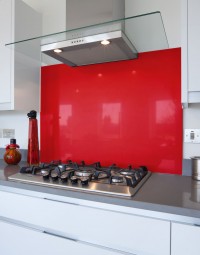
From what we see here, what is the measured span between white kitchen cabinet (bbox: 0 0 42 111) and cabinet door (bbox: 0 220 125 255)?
0.84 metres

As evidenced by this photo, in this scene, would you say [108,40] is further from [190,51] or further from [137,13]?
[137,13]

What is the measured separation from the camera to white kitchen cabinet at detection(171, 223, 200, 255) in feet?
2.59

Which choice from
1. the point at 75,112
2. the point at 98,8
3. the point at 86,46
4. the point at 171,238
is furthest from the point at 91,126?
the point at 171,238

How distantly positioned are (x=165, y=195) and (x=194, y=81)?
55 cm

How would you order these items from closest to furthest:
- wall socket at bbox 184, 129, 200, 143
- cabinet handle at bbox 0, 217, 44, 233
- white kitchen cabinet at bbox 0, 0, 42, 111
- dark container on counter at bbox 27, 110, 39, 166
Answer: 1. cabinet handle at bbox 0, 217, 44, 233
2. wall socket at bbox 184, 129, 200, 143
3. white kitchen cabinet at bbox 0, 0, 42, 111
4. dark container on counter at bbox 27, 110, 39, 166

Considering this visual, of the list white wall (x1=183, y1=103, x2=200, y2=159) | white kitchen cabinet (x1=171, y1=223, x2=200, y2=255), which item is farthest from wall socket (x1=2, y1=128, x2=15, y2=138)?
white kitchen cabinet (x1=171, y1=223, x2=200, y2=255)

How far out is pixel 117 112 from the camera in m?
1.56

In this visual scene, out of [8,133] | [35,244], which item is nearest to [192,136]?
[35,244]

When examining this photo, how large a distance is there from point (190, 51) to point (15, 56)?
3.95 ft

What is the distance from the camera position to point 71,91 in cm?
172

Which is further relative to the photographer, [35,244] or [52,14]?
[52,14]

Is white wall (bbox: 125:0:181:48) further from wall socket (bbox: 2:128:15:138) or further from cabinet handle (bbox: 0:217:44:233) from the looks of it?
wall socket (bbox: 2:128:15:138)

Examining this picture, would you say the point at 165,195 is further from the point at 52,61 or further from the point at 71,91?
the point at 52,61

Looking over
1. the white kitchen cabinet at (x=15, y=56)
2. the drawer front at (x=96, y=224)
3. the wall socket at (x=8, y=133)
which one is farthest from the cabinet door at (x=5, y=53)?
the drawer front at (x=96, y=224)
